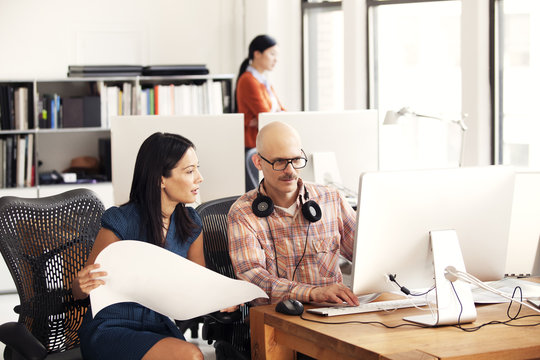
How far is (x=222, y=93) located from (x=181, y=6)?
825 millimetres

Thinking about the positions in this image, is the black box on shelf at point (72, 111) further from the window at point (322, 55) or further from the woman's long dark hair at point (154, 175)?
the woman's long dark hair at point (154, 175)

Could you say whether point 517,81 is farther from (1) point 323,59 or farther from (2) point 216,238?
(2) point 216,238

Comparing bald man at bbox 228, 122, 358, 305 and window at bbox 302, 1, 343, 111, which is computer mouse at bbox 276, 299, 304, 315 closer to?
bald man at bbox 228, 122, 358, 305

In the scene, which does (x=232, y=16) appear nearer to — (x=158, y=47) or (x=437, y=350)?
(x=158, y=47)

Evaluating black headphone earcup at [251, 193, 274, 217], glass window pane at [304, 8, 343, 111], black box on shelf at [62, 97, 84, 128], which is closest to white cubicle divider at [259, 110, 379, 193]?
black headphone earcup at [251, 193, 274, 217]

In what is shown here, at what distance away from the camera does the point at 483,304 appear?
2.05 metres

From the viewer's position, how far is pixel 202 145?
322 cm

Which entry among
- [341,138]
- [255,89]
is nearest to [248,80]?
[255,89]

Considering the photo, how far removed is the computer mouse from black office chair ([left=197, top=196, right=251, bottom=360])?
40 centimetres

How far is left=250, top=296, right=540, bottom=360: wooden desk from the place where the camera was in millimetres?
1613

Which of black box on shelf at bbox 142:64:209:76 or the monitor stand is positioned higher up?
black box on shelf at bbox 142:64:209:76

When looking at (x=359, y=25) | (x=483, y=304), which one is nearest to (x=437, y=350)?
(x=483, y=304)

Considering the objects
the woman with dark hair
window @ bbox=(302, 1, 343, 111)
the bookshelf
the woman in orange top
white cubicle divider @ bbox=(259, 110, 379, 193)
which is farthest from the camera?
window @ bbox=(302, 1, 343, 111)

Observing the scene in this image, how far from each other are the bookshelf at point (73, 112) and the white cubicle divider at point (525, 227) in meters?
3.51
